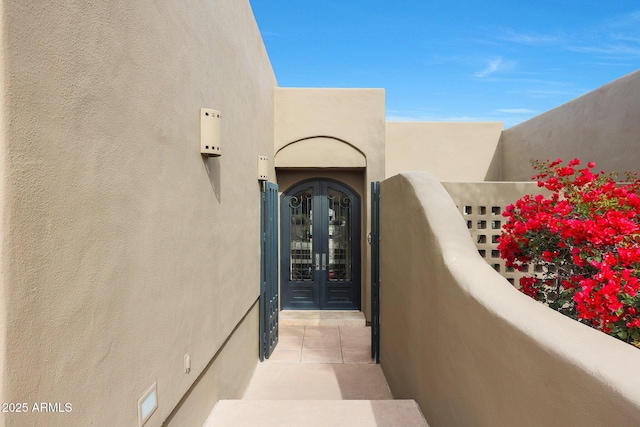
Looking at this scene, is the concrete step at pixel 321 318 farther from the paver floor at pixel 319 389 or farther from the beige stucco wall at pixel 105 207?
the beige stucco wall at pixel 105 207

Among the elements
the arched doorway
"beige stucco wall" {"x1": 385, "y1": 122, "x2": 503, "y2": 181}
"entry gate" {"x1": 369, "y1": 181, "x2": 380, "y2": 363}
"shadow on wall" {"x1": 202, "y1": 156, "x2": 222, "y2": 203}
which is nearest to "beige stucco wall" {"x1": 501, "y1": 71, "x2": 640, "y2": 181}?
"beige stucco wall" {"x1": 385, "y1": 122, "x2": 503, "y2": 181}

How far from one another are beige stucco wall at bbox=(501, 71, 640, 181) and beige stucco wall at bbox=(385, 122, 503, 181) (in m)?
0.93

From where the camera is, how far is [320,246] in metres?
6.88

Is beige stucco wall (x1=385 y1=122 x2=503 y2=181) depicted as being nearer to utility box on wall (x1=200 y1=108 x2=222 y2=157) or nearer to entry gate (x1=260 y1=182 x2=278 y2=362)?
entry gate (x1=260 y1=182 x2=278 y2=362)

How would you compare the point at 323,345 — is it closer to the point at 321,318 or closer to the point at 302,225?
the point at 321,318

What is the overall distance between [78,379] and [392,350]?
3.34 meters

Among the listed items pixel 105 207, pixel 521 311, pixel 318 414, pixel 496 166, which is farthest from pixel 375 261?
pixel 496 166

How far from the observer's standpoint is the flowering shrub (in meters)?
1.82

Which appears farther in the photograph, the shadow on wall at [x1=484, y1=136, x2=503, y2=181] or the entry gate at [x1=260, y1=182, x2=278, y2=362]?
the shadow on wall at [x1=484, y1=136, x2=503, y2=181]

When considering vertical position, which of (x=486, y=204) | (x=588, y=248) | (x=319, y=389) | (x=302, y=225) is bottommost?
(x=319, y=389)

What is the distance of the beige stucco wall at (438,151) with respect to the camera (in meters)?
8.48

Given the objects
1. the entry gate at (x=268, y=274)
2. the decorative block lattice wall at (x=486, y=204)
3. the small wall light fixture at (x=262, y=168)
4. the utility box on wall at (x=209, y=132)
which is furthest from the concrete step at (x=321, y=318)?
the utility box on wall at (x=209, y=132)

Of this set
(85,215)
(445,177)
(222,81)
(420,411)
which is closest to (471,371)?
(420,411)

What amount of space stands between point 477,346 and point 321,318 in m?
4.97
